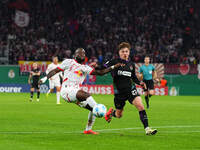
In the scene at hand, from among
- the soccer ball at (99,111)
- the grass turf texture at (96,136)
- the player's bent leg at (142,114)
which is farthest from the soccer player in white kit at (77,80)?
the player's bent leg at (142,114)

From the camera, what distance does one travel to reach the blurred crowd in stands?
43688 millimetres

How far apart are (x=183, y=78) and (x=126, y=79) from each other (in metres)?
25.0

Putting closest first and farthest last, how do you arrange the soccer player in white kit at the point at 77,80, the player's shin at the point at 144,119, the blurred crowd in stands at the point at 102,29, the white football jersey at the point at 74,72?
the soccer player in white kit at the point at 77,80, the white football jersey at the point at 74,72, the player's shin at the point at 144,119, the blurred crowd in stands at the point at 102,29

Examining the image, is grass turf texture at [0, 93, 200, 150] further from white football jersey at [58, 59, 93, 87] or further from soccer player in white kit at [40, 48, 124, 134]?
white football jersey at [58, 59, 93, 87]

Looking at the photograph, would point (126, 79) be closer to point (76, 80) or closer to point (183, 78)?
point (76, 80)

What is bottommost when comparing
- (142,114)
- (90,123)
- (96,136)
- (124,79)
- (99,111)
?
(96,136)

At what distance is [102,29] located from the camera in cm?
4788

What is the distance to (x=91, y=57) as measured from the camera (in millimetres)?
42000

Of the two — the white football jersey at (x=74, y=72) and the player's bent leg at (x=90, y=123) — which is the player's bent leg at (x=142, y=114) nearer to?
the player's bent leg at (x=90, y=123)

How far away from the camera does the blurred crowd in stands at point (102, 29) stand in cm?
4369

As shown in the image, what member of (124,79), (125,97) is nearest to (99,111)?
(125,97)

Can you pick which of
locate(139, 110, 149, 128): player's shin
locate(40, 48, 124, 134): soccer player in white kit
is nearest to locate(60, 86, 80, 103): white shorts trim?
locate(40, 48, 124, 134): soccer player in white kit

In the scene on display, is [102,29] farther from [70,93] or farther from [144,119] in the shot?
[70,93]

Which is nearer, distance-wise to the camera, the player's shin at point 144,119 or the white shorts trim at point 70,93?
the white shorts trim at point 70,93
